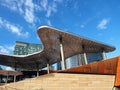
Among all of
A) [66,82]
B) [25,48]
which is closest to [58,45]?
[66,82]

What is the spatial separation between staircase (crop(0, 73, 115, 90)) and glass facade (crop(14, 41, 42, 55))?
154503 millimetres

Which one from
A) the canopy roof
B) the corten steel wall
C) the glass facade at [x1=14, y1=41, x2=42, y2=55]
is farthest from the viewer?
the glass facade at [x1=14, y1=41, x2=42, y2=55]

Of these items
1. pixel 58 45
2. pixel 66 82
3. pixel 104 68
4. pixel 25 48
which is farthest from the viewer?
pixel 25 48

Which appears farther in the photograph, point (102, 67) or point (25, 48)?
point (25, 48)

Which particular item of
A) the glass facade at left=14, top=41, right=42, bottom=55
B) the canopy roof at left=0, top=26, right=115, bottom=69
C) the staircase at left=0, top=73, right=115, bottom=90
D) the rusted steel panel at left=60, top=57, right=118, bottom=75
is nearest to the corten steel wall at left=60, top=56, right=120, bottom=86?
the rusted steel panel at left=60, top=57, right=118, bottom=75

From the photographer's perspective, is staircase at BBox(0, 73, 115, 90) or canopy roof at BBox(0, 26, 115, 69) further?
canopy roof at BBox(0, 26, 115, 69)

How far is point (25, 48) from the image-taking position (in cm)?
17638

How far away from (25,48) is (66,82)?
546ft

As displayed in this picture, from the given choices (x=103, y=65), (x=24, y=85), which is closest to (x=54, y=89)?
(x=24, y=85)

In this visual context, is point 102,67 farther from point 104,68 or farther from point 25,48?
point 25,48

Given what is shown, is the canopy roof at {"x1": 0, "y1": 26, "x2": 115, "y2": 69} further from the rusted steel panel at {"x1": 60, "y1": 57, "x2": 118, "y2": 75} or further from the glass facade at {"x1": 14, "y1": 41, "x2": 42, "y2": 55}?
the glass facade at {"x1": 14, "y1": 41, "x2": 42, "y2": 55}

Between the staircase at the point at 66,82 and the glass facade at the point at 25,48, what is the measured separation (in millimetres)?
154503

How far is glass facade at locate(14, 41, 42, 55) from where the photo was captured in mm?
170375

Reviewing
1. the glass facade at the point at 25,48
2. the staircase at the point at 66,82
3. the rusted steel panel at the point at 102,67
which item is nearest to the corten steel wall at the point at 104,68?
the rusted steel panel at the point at 102,67
